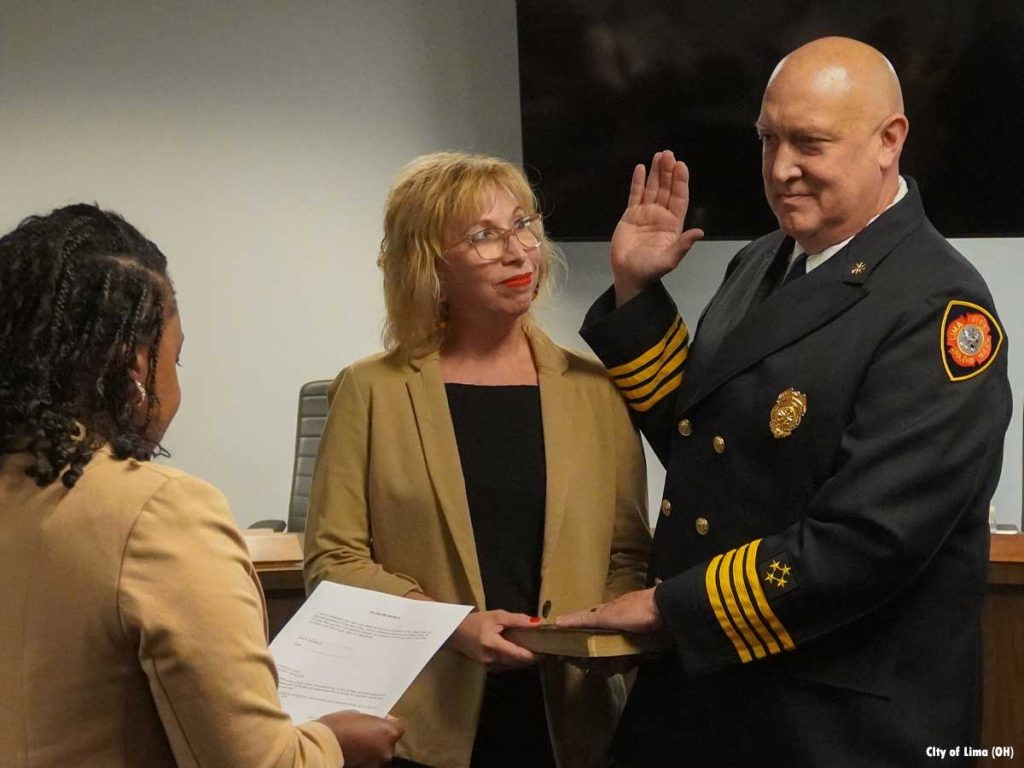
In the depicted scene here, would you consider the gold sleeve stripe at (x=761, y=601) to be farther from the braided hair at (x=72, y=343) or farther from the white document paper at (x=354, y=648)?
the braided hair at (x=72, y=343)

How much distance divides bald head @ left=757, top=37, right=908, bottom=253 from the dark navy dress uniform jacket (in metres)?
0.04

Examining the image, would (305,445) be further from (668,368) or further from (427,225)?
(668,368)

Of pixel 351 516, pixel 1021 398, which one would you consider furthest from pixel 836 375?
pixel 1021 398

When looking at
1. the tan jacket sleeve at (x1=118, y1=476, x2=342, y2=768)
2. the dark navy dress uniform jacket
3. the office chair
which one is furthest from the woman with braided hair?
the office chair

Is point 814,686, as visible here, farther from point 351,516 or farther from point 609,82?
point 609,82

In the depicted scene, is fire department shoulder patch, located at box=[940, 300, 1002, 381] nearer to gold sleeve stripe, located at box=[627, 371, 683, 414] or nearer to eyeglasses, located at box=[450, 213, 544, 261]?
gold sleeve stripe, located at box=[627, 371, 683, 414]

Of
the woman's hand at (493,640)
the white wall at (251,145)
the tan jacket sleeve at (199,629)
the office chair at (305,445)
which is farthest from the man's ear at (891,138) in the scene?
the white wall at (251,145)

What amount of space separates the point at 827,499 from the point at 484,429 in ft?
1.94

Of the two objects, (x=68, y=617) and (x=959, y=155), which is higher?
(x=959, y=155)

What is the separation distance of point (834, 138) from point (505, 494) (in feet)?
2.23

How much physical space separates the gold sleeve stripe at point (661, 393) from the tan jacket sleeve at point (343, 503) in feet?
1.33

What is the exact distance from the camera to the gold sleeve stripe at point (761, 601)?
166cm

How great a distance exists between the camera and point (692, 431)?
1.87m

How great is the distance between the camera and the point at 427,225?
2123mm
